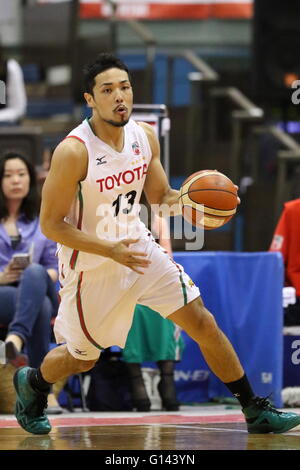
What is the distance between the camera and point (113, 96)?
5.60 meters

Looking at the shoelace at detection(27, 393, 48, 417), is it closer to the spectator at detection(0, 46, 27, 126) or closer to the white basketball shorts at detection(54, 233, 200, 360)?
the white basketball shorts at detection(54, 233, 200, 360)

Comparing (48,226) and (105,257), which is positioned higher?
(48,226)

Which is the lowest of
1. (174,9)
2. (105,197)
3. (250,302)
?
(250,302)

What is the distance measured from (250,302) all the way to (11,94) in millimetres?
3973

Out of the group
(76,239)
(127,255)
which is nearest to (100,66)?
(76,239)

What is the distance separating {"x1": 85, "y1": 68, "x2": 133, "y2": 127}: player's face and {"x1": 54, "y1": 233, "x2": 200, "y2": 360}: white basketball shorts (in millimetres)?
606

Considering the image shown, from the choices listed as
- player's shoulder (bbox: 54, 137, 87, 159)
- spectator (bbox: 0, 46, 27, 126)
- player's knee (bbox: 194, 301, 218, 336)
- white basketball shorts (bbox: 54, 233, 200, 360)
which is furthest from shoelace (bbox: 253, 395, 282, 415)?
spectator (bbox: 0, 46, 27, 126)

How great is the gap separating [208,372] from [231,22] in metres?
8.35

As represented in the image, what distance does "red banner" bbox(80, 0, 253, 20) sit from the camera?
15258 millimetres

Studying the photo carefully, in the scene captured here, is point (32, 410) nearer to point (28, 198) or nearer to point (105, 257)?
point (105, 257)

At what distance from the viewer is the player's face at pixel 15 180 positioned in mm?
7766

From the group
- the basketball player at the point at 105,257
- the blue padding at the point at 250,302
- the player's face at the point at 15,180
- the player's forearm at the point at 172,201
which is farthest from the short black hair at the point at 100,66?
the blue padding at the point at 250,302

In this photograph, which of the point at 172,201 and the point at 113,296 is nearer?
the point at 113,296
